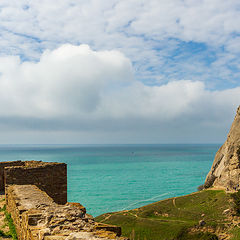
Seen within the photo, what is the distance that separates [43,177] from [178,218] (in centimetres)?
4247

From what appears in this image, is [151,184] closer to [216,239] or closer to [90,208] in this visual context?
[90,208]

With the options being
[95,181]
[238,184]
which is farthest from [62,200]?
[95,181]

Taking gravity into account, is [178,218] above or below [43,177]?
below

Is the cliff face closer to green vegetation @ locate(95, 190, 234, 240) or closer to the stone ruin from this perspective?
green vegetation @ locate(95, 190, 234, 240)

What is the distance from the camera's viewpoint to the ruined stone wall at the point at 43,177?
12.4 m

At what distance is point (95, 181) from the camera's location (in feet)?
370

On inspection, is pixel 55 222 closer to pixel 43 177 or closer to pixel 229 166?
pixel 43 177

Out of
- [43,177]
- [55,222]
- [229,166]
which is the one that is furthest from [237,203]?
[55,222]

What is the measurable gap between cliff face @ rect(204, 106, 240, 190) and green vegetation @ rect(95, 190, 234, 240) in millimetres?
5401

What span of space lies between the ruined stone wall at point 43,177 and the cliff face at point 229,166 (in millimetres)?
59472

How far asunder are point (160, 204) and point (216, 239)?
77.0 ft

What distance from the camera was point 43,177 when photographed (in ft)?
42.9

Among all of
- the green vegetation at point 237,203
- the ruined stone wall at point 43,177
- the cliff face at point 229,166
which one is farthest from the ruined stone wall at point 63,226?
the cliff face at point 229,166

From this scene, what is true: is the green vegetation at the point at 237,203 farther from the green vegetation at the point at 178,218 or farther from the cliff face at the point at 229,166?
the cliff face at the point at 229,166
